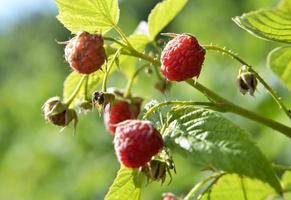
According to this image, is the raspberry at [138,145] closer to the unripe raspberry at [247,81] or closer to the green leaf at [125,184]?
the green leaf at [125,184]

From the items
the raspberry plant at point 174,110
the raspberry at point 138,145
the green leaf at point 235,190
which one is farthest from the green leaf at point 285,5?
the green leaf at point 235,190

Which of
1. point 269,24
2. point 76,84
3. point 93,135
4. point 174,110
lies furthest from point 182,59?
point 93,135

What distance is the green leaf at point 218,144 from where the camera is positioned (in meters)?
1.95

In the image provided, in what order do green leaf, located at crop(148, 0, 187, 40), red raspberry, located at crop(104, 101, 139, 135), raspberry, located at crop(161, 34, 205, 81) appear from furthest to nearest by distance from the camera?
green leaf, located at crop(148, 0, 187, 40)
red raspberry, located at crop(104, 101, 139, 135)
raspberry, located at crop(161, 34, 205, 81)

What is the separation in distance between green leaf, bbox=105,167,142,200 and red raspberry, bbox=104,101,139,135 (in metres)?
0.36

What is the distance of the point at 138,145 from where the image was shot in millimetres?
2240

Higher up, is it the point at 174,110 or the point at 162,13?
the point at 174,110

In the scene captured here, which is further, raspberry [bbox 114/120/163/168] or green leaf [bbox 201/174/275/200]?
green leaf [bbox 201/174/275/200]

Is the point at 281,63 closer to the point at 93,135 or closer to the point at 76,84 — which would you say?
the point at 76,84

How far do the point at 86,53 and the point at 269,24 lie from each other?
0.59 m

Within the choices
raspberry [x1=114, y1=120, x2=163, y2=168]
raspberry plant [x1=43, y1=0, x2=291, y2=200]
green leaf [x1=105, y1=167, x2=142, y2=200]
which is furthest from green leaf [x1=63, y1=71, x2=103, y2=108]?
raspberry [x1=114, y1=120, x2=163, y2=168]

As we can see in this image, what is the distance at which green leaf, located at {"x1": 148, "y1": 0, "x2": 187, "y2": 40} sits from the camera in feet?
9.70

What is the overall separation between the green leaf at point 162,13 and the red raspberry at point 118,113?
319 mm

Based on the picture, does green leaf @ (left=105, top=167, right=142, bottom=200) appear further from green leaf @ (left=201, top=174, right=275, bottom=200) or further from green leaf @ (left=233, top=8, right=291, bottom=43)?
green leaf @ (left=233, top=8, right=291, bottom=43)
